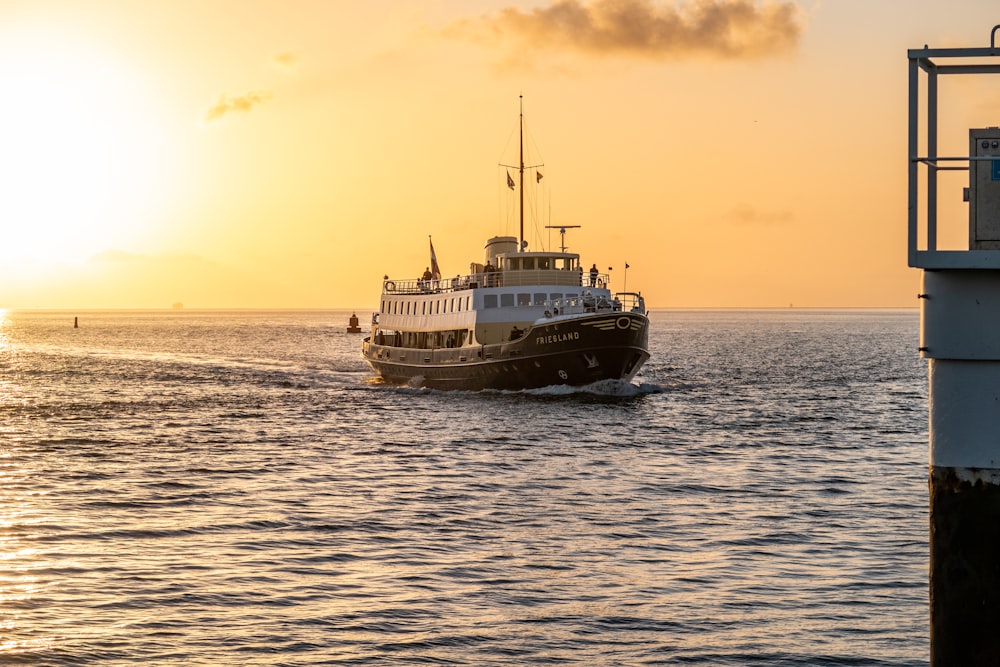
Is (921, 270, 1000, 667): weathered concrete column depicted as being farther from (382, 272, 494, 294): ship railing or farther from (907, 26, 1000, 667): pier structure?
(382, 272, 494, 294): ship railing

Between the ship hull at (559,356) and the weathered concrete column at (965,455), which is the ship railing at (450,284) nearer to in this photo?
the ship hull at (559,356)

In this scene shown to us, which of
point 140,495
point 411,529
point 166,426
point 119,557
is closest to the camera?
point 119,557

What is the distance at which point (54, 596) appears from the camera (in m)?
17.6

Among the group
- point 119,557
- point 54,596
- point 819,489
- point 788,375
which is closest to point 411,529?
point 119,557

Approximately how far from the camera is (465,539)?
22.2 metres

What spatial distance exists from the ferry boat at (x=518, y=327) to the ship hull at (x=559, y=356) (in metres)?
0.05

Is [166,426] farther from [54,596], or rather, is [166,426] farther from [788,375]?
[788,375]

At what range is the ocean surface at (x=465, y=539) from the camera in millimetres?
15367

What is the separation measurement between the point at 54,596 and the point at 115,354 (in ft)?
361

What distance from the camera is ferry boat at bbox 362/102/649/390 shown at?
5441 cm

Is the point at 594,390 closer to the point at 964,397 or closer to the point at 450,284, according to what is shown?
the point at 450,284

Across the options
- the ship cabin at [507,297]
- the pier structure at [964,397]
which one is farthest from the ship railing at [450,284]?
the pier structure at [964,397]

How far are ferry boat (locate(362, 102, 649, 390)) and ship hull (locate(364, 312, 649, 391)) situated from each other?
0.16 ft

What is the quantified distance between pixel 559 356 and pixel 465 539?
108 ft
